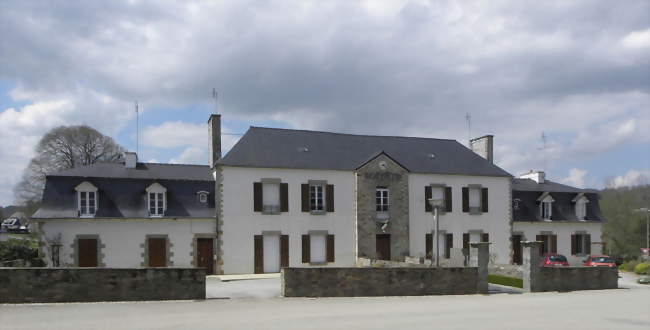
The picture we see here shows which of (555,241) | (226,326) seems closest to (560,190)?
(555,241)

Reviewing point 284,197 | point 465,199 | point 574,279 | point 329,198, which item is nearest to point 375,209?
point 329,198

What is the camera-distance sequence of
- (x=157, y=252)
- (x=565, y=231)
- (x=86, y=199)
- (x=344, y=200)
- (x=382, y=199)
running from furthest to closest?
(x=565, y=231) → (x=382, y=199) → (x=344, y=200) → (x=157, y=252) → (x=86, y=199)

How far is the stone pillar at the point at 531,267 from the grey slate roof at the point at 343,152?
9848 mm

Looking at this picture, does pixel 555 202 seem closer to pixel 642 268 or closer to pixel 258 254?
pixel 642 268

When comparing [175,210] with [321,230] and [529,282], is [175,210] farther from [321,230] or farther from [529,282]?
[529,282]

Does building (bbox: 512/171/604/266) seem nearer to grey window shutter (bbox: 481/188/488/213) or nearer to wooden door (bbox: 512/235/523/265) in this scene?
wooden door (bbox: 512/235/523/265)

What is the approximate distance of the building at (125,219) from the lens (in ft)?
73.4

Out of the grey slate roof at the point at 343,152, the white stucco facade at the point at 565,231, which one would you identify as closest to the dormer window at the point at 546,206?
the white stucco facade at the point at 565,231

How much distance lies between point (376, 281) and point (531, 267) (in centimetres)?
640

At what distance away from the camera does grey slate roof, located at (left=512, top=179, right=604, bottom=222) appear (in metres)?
31.7

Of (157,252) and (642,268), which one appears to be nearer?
(157,252)

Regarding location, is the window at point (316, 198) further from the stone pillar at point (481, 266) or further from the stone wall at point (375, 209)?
the stone pillar at point (481, 266)

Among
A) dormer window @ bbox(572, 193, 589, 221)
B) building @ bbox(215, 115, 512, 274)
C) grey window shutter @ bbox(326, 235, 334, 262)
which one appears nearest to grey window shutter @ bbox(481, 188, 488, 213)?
building @ bbox(215, 115, 512, 274)

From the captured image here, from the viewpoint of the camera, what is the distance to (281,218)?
83.2ft
